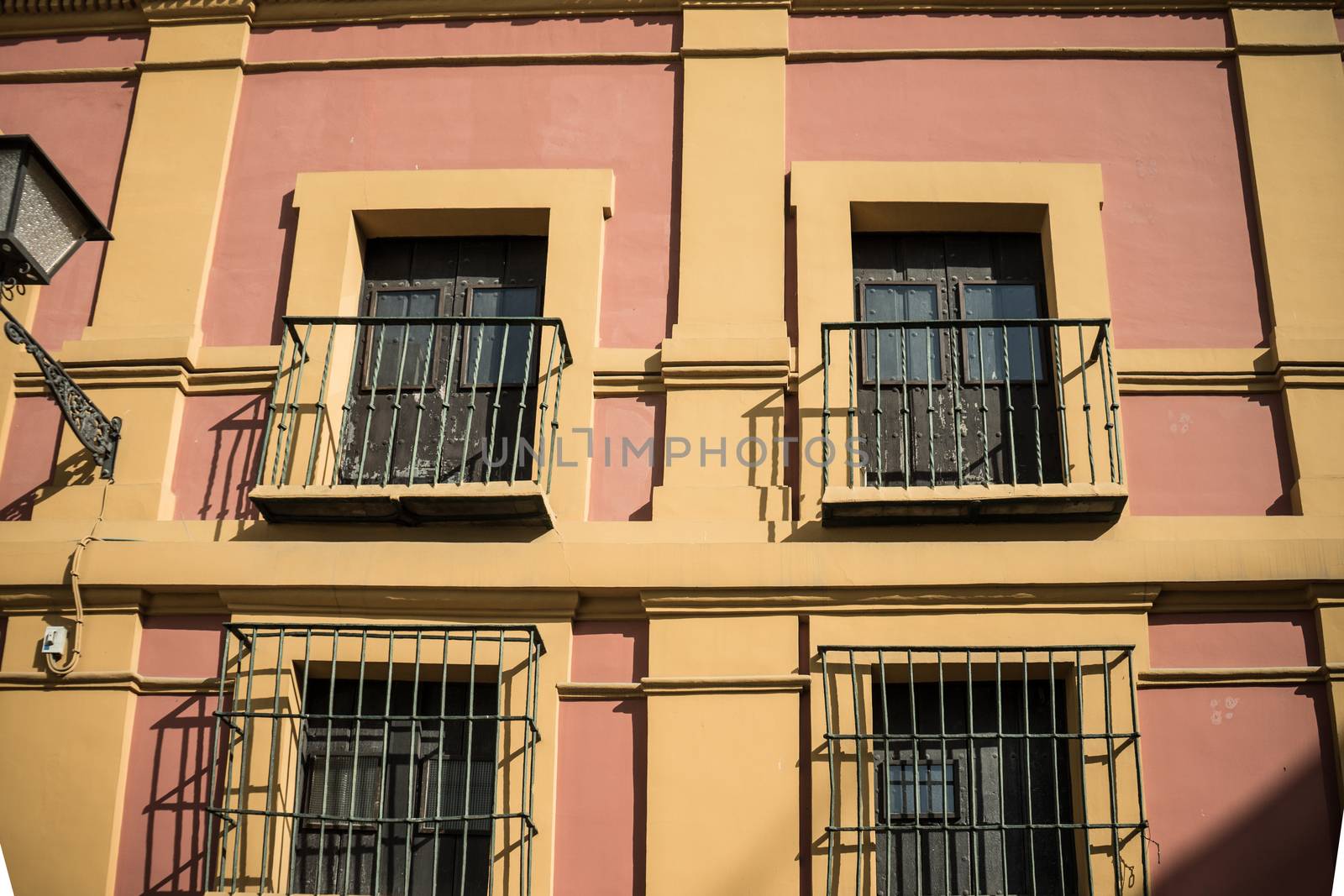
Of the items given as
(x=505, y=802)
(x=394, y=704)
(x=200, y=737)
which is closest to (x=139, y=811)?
(x=200, y=737)

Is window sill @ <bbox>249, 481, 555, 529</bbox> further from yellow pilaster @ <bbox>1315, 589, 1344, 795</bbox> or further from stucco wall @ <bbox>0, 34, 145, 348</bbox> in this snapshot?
yellow pilaster @ <bbox>1315, 589, 1344, 795</bbox>

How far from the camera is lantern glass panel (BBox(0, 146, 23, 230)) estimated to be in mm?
5848

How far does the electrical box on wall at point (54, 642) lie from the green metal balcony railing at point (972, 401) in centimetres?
355

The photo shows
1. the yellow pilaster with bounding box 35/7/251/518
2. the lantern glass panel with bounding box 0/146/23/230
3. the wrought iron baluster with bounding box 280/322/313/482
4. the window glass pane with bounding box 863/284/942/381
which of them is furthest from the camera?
the window glass pane with bounding box 863/284/942/381

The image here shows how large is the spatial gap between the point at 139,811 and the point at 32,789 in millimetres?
473

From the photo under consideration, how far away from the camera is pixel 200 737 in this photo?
23.1 ft

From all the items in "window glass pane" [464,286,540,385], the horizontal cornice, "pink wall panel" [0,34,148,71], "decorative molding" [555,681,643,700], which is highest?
the horizontal cornice

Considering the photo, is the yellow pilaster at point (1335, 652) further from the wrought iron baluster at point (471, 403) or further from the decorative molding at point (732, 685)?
the wrought iron baluster at point (471, 403)

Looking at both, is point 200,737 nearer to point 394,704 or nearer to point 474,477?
point 394,704

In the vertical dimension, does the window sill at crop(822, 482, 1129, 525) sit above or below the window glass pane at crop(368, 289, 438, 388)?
below

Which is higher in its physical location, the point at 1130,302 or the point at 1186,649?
the point at 1130,302

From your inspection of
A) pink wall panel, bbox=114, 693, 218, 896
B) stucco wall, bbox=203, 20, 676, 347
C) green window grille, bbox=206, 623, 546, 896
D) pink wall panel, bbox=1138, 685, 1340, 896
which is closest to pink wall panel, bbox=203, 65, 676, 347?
stucco wall, bbox=203, 20, 676, 347

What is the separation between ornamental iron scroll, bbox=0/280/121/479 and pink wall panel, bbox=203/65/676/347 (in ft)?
2.31

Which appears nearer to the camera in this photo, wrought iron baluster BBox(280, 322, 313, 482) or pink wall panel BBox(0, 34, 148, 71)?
wrought iron baluster BBox(280, 322, 313, 482)
